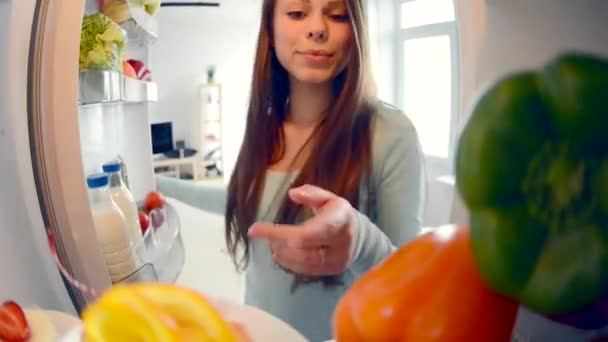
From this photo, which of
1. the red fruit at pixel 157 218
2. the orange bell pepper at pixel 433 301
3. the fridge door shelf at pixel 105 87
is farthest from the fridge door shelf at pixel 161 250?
the orange bell pepper at pixel 433 301

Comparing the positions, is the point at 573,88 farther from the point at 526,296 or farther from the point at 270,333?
the point at 270,333

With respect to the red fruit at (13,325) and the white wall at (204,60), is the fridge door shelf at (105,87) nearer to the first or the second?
the white wall at (204,60)

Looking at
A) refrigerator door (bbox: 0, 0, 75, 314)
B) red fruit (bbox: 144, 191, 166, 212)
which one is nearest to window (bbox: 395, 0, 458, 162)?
red fruit (bbox: 144, 191, 166, 212)

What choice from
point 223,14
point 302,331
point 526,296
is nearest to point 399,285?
point 526,296

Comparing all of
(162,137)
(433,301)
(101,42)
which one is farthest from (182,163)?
(433,301)

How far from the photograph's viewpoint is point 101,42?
43cm

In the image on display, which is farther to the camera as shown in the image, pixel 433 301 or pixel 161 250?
pixel 161 250

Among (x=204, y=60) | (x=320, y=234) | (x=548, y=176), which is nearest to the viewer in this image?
(x=548, y=176)

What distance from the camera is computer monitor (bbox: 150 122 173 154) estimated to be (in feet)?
1.32

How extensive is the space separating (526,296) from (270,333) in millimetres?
188

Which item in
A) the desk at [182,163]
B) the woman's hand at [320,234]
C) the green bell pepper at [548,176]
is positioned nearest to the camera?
the green bell pepper at [548,176]

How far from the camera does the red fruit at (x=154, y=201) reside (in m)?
0.41

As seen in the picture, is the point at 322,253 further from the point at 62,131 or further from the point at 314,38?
the point at 62,131

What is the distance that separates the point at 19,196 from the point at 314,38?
1.06ft
